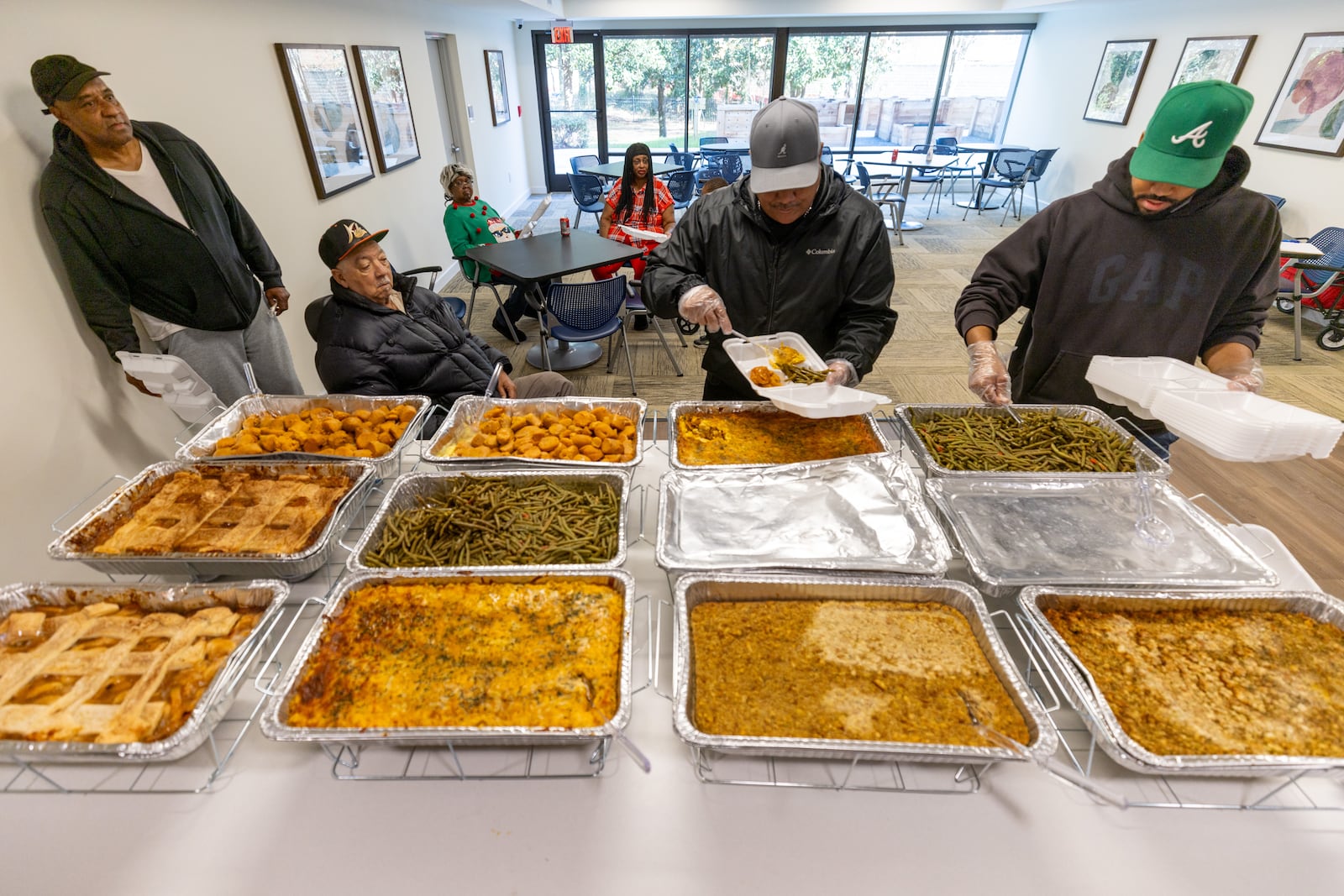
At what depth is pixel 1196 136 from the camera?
1.85m

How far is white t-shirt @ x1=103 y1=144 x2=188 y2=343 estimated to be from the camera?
280 cm

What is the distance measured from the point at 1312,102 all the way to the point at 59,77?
10.6 metres

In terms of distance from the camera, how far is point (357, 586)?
5.13ft

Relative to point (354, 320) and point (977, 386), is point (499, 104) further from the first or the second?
point (977, 386)

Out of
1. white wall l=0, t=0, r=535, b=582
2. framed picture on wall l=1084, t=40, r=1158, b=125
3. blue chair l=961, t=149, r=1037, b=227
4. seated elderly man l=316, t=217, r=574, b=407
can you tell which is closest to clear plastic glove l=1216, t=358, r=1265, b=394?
seated elderly man l=316, t=217, r=574, b=407

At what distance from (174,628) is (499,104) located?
10887mm

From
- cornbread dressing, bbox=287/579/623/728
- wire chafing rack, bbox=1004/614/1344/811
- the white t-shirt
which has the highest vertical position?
the white t-shirt

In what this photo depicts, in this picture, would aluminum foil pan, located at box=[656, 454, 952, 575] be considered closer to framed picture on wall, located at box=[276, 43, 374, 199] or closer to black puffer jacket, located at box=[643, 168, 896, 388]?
black puffer jacket, located at box=[643, 168, 896, 388]

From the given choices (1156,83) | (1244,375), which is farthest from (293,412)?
(1156,83)

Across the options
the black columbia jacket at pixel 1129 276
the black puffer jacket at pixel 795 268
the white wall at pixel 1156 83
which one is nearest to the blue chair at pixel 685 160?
the white wall at pixel 1156 83

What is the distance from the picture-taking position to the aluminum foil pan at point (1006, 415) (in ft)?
6.17

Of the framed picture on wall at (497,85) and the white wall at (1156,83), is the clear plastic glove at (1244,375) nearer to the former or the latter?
the white wall at (1156,83)

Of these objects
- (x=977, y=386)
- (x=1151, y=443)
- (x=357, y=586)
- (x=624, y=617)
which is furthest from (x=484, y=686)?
(x=1151, y=443)

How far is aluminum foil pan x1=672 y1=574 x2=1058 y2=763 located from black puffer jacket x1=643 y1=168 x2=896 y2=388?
107cm
